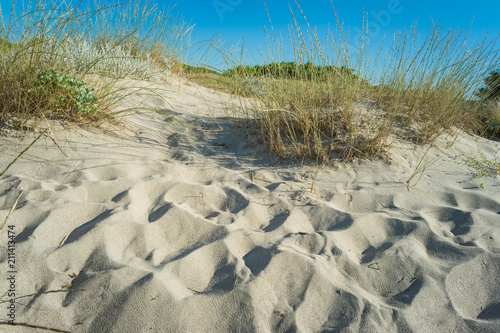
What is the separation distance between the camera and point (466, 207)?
7.40 feet

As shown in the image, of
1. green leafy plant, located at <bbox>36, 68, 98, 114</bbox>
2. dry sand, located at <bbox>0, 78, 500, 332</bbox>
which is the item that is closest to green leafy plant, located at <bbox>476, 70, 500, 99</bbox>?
dry sand, located at <bbox>0, 78, 500, 332</bbox>

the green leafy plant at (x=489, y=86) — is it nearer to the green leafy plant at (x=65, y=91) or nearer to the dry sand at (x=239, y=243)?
the dry sand at (x=239, y=243)

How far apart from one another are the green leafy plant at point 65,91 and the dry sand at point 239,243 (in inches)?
9.5

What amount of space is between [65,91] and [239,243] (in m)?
2.05

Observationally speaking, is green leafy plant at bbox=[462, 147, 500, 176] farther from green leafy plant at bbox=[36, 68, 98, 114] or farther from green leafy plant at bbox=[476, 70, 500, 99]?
green leafy plant at bbox=[36, 68, 98, 114]

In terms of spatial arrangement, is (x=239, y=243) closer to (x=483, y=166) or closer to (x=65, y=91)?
(x=65, y=91)

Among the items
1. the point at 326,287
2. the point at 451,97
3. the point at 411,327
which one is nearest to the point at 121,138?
the point at 326,287

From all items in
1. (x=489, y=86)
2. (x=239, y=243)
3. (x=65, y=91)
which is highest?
(x=489, y=86)

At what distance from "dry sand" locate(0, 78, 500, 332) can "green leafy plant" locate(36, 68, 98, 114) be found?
24 centimetres

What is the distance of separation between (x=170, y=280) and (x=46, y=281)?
545mm

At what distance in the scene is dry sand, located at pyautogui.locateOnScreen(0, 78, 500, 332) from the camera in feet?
4.18

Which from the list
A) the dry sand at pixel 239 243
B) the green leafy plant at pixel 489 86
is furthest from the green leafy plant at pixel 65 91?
the green leafy plant at pixel 489 86

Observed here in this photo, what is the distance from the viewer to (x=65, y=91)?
2568mm

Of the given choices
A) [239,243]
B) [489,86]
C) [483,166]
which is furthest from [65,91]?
[489,86]
